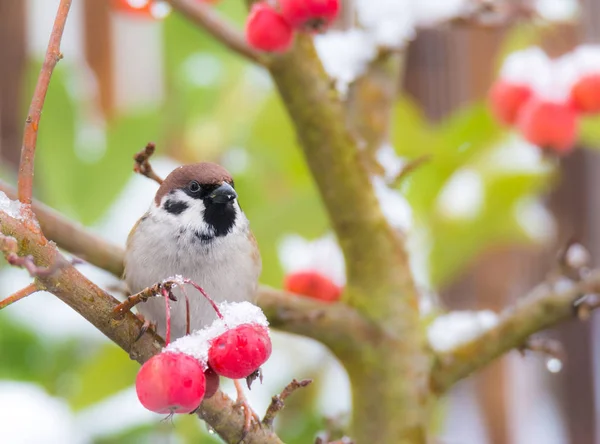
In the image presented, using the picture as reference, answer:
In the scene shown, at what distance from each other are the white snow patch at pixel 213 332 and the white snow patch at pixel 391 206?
32cm

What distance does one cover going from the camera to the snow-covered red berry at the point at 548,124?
33.0 inches

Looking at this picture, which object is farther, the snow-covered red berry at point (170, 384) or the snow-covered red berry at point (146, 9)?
the snow-covered red berry at point (146, 9)

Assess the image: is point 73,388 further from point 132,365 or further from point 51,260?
point 51,260

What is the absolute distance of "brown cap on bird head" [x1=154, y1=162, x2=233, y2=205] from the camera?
0.66 meters

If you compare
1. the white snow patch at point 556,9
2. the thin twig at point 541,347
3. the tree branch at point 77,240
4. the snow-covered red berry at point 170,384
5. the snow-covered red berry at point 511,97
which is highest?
the white snow patch at point 556,9

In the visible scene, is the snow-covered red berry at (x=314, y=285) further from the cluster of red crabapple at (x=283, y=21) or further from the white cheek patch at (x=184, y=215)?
the cluster of red crabapple at (x=283, y=21)

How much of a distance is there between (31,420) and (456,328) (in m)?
0.46

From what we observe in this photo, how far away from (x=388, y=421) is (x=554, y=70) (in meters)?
0.45

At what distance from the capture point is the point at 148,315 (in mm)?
728

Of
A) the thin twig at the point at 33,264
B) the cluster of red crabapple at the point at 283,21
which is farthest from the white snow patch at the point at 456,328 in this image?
the thin twig at the point at 33,264

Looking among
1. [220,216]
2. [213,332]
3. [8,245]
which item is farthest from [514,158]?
[8,245]

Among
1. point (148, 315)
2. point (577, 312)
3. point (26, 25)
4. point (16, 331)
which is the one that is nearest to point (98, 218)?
point (16, 331)

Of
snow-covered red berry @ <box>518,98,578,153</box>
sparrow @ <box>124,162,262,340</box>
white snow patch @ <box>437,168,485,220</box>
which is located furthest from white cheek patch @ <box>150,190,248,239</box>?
white snow patch @ <box>437,168,485,220</box>

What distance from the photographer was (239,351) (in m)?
0.43
